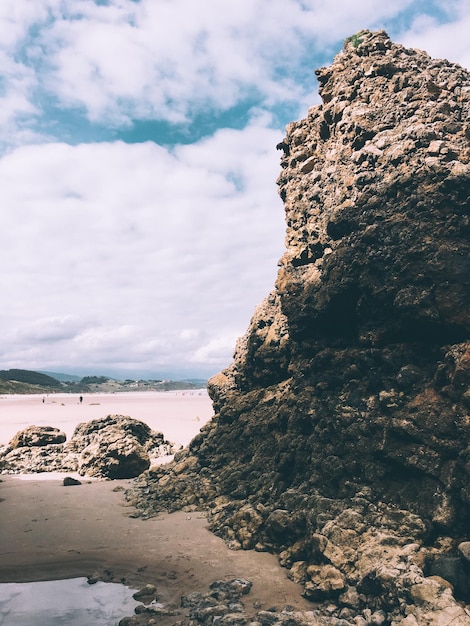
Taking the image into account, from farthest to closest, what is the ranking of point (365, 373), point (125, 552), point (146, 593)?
point (365, 373) → point (125, 552) → point (146, 593)

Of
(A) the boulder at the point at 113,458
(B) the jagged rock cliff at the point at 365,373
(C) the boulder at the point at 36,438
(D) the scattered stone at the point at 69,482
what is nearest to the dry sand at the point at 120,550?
(B) the jagged rock cliff at the point at 365,373

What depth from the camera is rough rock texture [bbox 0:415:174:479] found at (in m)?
18.9

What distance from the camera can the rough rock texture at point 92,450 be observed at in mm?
18875

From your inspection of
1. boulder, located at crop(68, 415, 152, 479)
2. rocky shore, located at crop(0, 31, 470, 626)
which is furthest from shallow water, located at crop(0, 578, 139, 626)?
boulder, located at crop(68, 415, 152, 479)

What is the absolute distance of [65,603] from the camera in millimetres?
7820

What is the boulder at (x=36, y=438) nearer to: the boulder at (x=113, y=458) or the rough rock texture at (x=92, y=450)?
the rough rock texture at (x=92, y=450)

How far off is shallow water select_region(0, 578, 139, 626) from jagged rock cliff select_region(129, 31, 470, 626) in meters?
3.41

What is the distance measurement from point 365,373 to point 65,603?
27.7ft

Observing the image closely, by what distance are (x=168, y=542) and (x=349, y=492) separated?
5046 millimetres

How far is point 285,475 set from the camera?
Result: 11.4m

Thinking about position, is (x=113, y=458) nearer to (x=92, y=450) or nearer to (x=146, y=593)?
(x=92, y=450)

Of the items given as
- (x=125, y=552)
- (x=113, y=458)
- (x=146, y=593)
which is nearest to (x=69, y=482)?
(x=113, y=458)

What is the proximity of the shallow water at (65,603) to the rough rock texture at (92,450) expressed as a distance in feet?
33.8

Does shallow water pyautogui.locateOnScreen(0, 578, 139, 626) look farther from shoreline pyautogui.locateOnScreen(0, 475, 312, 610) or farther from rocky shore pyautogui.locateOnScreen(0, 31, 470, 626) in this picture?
rocky shore pyautogui.locateOnScreen(0, 31, 470, 626)
